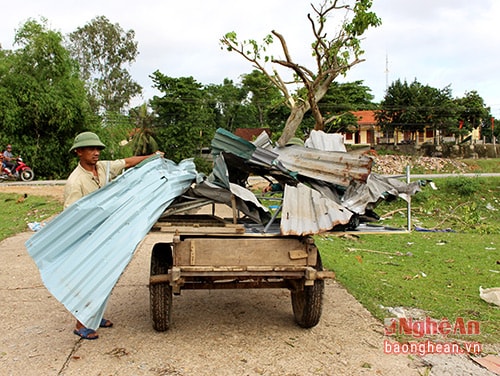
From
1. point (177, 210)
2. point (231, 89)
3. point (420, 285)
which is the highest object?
point (231, 89)

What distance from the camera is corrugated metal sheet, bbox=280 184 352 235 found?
3969 millimetres

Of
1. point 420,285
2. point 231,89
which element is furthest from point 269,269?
point 231,89

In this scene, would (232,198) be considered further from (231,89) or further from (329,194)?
(231,89)

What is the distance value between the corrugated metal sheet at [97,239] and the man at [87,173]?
1.54ft

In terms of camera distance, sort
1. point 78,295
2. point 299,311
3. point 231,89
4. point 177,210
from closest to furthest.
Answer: point 78,295
point 177,210
point 299,311
point 231,89

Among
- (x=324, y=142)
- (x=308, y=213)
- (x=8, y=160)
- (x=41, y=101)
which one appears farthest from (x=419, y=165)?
(x=308, y=213)

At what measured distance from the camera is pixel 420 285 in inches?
273

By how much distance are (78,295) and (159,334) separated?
123cm

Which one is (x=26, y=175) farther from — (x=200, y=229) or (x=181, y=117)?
(x=200, y=229)

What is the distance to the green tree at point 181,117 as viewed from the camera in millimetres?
37812

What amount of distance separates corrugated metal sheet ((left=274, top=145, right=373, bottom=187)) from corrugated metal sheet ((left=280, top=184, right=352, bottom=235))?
287 mm

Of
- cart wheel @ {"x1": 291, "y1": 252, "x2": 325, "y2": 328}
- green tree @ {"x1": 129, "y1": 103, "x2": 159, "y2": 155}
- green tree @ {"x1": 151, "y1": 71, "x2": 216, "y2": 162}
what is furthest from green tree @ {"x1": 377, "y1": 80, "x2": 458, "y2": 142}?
cart wheel @ {"x1": 291, "y1": 252, "x2": 325, "y2": 328}

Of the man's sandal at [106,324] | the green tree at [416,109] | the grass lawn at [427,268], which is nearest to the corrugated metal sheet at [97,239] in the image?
the man's sandal at [106,324]

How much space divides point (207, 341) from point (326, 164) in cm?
196
